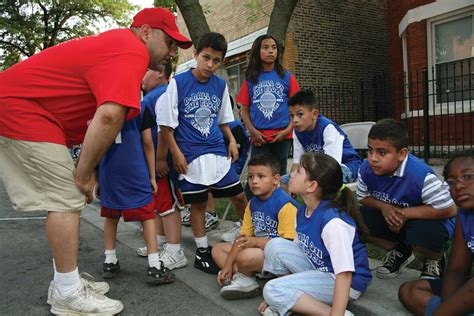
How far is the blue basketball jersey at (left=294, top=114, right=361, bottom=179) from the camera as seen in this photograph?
349cm

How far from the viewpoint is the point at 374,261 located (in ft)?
10.4

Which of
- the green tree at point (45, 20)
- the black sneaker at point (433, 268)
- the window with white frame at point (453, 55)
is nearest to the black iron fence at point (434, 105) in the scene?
the window with white frame at point (453, 55)

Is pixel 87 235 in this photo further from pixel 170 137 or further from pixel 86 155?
pixel 86 155

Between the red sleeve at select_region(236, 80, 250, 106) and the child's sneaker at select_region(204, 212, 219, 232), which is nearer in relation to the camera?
the red sleeve at select_region(236, 80, 250, 106)

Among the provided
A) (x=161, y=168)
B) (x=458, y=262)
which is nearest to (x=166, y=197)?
(x=161, y=168)

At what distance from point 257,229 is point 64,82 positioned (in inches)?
62.8

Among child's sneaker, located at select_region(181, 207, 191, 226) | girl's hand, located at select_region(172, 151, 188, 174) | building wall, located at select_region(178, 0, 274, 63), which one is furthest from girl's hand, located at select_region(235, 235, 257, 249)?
building wall, located at select_region(178, 0, 274, 63)

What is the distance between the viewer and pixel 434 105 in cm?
888

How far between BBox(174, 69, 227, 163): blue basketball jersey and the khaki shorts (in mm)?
1174

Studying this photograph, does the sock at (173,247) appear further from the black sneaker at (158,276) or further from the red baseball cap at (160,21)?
the red baseball cap at (160,21)

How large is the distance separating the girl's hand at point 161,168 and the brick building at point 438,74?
261 inches

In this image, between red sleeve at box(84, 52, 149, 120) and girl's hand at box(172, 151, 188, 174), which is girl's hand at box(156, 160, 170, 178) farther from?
red sleeve at box(84, 52, 149, 120)

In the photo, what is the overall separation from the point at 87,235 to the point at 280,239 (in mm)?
3125

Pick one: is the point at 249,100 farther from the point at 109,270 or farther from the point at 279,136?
the point at 109,270
